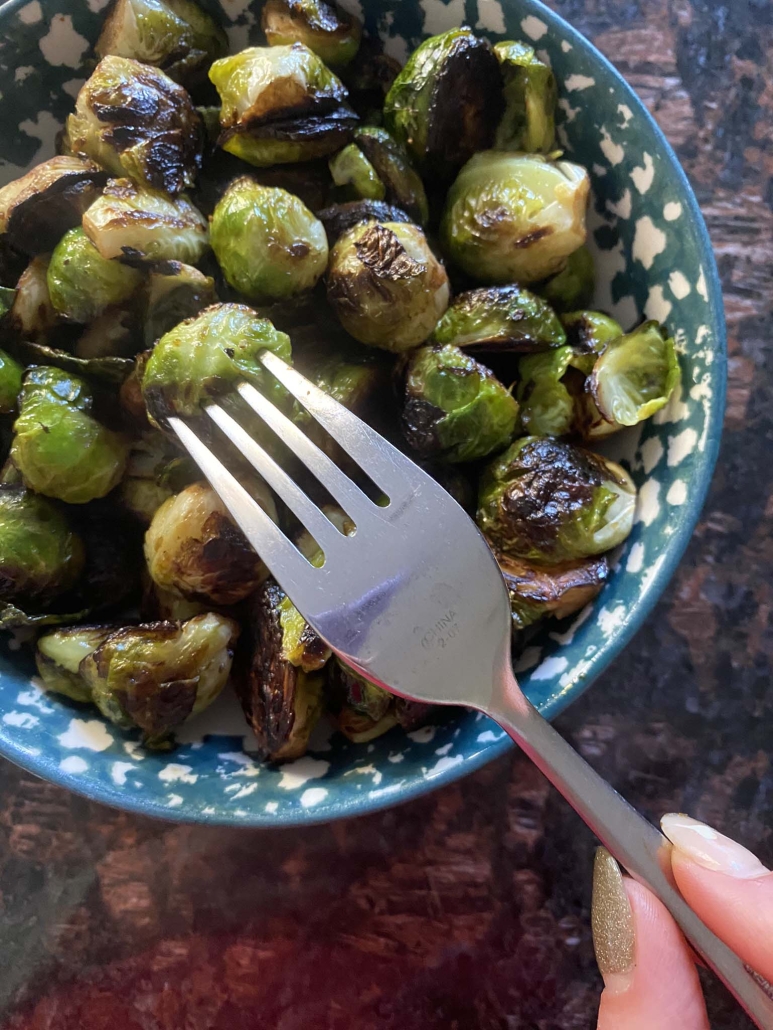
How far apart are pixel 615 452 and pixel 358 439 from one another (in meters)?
0.49

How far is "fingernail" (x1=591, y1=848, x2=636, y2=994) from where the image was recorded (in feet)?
3.34

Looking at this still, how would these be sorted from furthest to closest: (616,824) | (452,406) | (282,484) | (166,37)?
(166,37) → (452,406) → (282,484) → (616,824)

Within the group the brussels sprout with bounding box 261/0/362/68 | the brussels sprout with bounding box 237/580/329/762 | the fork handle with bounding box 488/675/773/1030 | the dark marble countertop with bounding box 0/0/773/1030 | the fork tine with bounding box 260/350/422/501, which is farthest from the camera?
the dark marble countertop with bounding box 0/0/773/1030

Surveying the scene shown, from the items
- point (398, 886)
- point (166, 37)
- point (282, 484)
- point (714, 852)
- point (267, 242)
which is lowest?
point (398, 886)

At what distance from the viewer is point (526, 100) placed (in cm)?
128

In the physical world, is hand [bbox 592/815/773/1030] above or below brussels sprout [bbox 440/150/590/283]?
below

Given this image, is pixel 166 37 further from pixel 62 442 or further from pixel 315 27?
pixel 62 442

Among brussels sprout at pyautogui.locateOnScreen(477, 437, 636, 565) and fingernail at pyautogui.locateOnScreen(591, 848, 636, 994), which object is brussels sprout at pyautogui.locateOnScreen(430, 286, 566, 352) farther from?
fingernail at pyautogui.locateOnScreen(591, 848, 636, 994)

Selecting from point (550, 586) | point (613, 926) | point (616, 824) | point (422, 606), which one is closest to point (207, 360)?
point (422, 606)

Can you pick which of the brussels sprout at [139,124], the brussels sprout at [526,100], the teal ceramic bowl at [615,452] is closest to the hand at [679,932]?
the teal ceramic bowl at [615,452]

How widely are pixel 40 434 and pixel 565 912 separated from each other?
1.23 m

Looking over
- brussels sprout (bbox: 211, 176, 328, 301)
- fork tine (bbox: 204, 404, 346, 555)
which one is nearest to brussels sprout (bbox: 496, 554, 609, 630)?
fork tine (bbox: 204, 404, 346, 555)

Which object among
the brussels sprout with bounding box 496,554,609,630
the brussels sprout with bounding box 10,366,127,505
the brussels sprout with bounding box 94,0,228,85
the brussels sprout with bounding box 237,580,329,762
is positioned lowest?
the brussels sprout with bounding box 237,580,329,762

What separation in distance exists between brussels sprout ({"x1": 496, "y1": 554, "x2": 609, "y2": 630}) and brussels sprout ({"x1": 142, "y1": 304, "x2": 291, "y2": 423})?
455 millimetres
